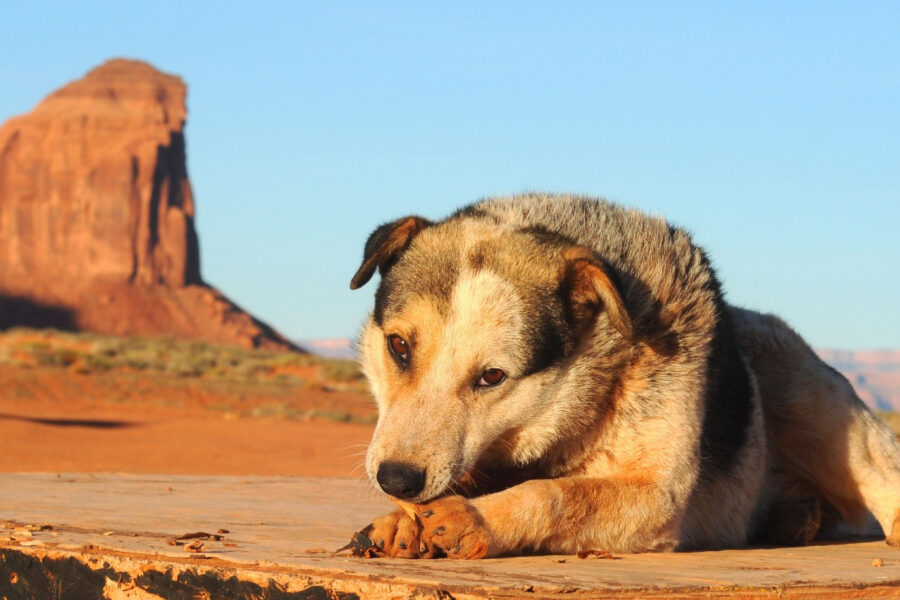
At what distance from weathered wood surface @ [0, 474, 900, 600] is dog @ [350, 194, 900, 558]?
20 centimetres

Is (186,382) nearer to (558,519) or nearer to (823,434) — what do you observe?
(823,434)

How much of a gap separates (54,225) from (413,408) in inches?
3542

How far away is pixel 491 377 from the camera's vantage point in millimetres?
4375

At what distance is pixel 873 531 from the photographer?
6188 millimetres

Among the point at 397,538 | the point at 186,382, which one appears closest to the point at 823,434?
the point at 397,538

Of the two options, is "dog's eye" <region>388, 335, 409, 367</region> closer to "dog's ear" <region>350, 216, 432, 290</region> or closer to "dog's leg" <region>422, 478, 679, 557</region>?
"dog's ear" <region>350, 216, 432, 290</region>

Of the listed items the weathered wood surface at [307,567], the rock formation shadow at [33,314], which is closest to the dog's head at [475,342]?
the weathered wood surface at [307,567]

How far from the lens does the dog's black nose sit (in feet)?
13.2

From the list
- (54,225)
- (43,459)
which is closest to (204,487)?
(43,459)

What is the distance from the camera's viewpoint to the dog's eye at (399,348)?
14.7ft

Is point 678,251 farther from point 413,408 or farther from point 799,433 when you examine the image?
point 413,408

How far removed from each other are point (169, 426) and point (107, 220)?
68362 mm

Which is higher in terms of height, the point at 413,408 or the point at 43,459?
the point at 413,408

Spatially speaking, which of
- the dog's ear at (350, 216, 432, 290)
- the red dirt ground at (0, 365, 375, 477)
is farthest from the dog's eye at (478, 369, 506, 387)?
the red dirt ground at (0, 365, 375, 477)
